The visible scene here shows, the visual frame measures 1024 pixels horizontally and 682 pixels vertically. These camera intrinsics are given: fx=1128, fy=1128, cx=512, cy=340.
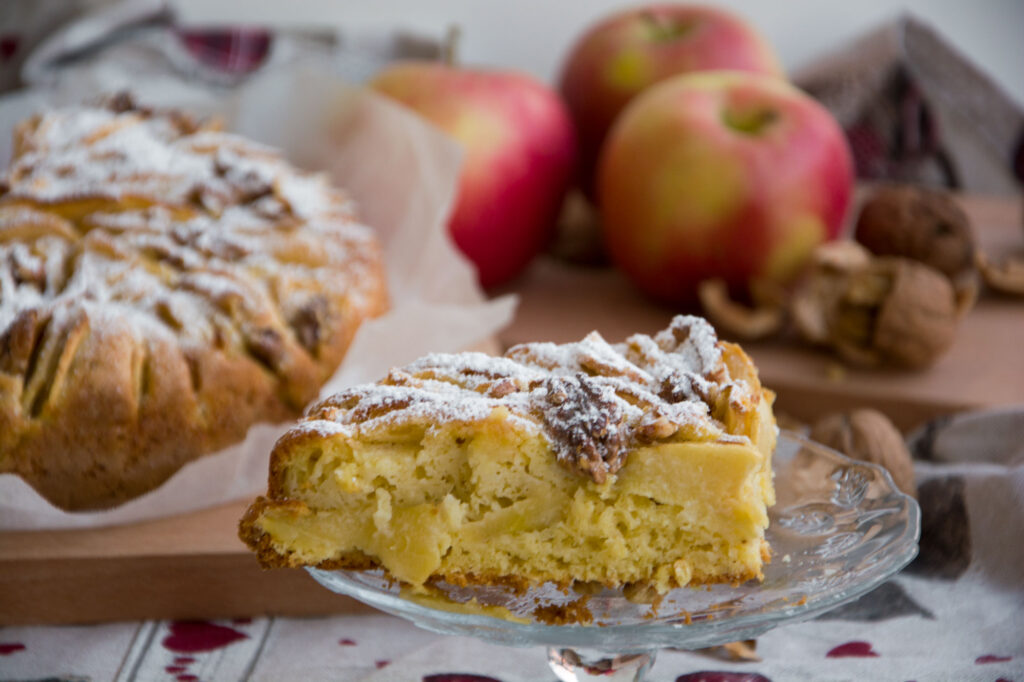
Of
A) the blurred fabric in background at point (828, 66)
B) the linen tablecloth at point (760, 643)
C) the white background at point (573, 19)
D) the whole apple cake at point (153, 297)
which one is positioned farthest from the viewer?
the white background at point (573, 19)

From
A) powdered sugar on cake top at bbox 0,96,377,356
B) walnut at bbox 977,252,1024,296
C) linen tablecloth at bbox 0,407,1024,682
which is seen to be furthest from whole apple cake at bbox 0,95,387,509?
walnut at bbox 977,252,1024,296

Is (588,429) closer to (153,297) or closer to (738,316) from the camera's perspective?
(153,297)

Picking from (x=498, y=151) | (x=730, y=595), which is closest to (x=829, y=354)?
(x=498, y=151)

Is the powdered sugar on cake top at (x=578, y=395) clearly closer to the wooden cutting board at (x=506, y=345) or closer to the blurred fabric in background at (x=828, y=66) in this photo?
the wooden cutting board at (x=506, y=345)

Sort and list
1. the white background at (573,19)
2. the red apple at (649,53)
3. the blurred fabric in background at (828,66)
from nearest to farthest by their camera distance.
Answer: the red apple at (649,53)
the blurred fabric in background at (828,66)
the white background at (573,19)

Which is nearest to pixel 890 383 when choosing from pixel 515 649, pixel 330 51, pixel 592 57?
pixel 515 649

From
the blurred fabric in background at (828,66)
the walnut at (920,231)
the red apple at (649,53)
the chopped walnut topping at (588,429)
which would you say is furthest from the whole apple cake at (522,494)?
the blurred fabric in background at (828,66)

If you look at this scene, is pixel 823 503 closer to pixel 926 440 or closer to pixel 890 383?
pixel 926 440

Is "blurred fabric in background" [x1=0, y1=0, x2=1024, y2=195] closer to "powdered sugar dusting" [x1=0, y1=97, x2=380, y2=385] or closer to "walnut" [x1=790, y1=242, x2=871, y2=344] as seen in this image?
"powdered sugar dusting" [x1=0, y1=97, x2=380, y2=385]
